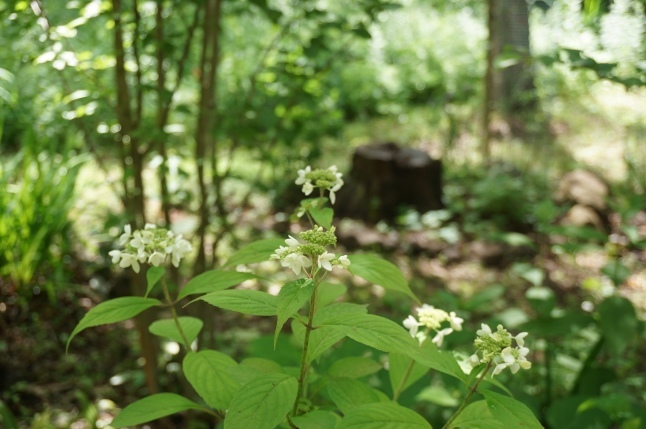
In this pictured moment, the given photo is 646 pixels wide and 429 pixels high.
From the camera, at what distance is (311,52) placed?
6.55 ft

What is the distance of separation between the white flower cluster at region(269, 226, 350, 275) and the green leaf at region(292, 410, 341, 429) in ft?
0.67

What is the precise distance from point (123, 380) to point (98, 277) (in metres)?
0.89

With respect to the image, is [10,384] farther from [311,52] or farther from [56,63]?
[311,52]

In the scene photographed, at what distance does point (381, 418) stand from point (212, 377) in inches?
11.2

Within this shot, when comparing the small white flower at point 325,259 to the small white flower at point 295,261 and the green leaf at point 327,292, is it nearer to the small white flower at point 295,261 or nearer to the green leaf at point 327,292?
the small white flower at point 295,261

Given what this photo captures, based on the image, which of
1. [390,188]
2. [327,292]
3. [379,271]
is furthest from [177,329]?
[390,188]

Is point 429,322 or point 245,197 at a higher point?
point 429,322

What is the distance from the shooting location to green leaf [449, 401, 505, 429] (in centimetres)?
77

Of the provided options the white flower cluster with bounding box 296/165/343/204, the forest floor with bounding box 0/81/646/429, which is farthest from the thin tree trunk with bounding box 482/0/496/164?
the white flower cluster with bounding box 296/165/343/204

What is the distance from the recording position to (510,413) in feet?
2.33

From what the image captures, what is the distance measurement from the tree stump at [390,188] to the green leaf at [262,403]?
4.13m

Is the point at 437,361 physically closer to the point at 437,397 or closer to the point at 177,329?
the point at 177,329

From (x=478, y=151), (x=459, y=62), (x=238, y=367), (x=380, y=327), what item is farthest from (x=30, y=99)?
(x=459, y=62)

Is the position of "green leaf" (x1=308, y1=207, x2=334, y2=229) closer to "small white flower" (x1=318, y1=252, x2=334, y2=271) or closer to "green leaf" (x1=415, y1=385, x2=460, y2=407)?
"small white flower" (x1=318, y1=252, x2=334, y2=271)
